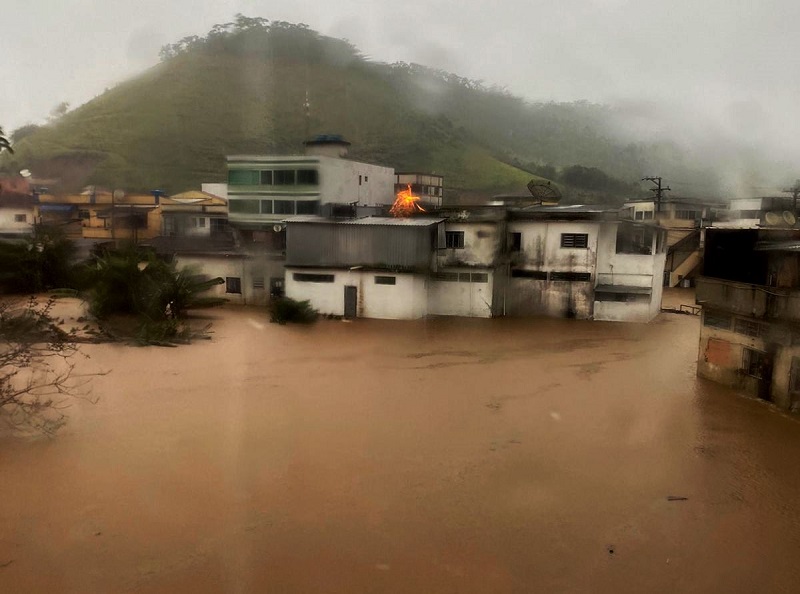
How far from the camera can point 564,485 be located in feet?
12.6

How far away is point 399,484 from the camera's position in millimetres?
3787

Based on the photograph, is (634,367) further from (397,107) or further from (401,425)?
(397,107)

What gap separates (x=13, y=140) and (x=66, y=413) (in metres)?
2.39

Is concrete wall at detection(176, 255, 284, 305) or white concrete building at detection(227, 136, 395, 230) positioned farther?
concrete wall at detection(176, 255, 284, 305)

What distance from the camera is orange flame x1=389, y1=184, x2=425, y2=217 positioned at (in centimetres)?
1056

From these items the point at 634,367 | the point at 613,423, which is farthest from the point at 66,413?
the point at 634,367

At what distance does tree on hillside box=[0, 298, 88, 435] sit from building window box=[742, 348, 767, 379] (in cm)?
651

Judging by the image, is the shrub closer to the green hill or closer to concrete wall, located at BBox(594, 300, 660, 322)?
the green hill

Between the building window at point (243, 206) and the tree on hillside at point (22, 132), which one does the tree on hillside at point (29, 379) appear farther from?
the building window at point (243, 206)

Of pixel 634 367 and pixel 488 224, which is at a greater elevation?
pixel 488 224

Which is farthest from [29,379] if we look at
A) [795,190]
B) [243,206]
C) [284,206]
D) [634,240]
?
[795,190]

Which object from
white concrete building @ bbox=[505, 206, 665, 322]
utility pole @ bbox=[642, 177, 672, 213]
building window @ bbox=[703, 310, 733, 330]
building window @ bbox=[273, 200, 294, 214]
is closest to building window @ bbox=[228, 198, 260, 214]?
building window @ bbox=[273, 200, 294, 214]

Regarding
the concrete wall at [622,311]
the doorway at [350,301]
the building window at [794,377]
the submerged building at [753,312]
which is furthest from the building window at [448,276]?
the building window at [794,377]

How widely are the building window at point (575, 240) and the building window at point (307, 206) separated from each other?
4359mm
